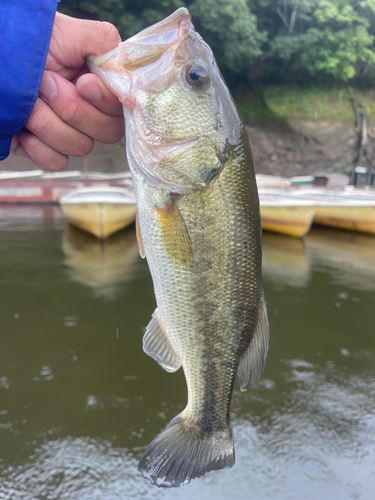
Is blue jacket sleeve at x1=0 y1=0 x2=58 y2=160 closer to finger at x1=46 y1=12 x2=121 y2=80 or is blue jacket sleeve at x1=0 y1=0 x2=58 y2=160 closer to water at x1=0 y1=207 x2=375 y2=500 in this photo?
finger at x1=46 y1=12 x2=121 y2=80

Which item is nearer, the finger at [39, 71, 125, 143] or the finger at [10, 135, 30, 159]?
the finger at [39, 71, 125, 143]

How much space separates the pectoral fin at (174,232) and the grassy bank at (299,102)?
21.7m

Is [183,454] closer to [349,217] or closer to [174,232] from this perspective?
[174,232]

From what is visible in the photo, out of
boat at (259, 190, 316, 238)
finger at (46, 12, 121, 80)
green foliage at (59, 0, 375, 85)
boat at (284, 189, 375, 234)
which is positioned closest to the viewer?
finger at (46, 12, 121, 80)

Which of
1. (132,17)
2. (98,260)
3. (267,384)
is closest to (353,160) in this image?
(132,17)

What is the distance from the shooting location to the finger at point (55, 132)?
1.28 m

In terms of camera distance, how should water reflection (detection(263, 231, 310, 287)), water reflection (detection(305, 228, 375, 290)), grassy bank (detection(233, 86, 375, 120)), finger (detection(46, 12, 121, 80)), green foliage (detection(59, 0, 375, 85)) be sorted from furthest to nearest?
grassy bank (detection(233, 86, 375, 120))
green foliage (detection(59, 0, 375, 85))
water reflection (detection(305, 228, 375, 290))
water reflection (detection(263, 231, 310, 287))
finger (detection(46, 12, 121, 80))

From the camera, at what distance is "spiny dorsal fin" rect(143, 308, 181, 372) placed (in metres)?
1.39

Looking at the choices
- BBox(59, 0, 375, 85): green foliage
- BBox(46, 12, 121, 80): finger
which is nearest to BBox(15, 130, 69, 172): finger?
BBox(46, 12, 121, 80): finger

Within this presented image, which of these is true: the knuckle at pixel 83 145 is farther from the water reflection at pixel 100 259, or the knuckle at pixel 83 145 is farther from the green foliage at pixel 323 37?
the green foliage at pixel 323 37

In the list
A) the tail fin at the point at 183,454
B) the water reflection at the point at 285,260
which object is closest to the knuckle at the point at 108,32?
the tail fin at the point at 183,454

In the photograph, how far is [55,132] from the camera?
1327 millimetres

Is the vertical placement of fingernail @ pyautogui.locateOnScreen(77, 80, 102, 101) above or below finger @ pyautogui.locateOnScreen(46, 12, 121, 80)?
below

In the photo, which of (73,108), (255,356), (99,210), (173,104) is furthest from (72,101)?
(99,210)
